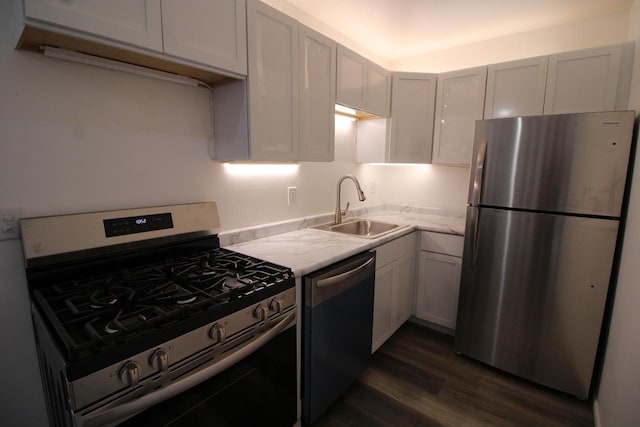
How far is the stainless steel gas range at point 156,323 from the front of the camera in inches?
30.8

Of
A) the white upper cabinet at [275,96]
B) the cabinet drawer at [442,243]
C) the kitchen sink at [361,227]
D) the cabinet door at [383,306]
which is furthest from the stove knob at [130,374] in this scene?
the cabinet drawer at [442,243]

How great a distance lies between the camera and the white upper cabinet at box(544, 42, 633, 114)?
1.88 metres

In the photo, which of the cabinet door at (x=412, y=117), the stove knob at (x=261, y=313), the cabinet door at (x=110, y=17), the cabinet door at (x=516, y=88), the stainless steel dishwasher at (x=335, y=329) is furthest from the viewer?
the cabinet door at (x=412, y=117)

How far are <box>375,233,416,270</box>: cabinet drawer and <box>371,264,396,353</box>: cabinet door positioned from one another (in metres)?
0.05

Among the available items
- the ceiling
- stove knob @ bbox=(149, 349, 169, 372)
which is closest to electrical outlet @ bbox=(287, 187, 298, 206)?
the ceiling

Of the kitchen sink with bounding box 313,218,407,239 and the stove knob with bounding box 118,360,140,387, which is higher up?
the kitchen sink with bounding box 313,218,407,239

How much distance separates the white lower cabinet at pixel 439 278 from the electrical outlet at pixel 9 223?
2.42 m

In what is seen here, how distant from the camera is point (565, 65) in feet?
6.68

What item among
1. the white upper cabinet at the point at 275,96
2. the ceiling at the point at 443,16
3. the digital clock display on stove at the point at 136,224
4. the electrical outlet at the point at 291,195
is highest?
the ceiling at the point at 443,16

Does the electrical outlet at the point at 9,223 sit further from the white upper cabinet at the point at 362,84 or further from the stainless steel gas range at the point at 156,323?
the white upper cabinet at the point at 362,84

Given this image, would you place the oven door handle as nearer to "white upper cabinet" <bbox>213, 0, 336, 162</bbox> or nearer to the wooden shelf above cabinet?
"white upper cabinet" <bbox>213, 0, 336, 162</bbox>

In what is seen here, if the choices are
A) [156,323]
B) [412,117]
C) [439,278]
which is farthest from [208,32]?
[439,278]

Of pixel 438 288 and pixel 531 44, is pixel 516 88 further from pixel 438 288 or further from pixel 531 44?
pixel 438 288

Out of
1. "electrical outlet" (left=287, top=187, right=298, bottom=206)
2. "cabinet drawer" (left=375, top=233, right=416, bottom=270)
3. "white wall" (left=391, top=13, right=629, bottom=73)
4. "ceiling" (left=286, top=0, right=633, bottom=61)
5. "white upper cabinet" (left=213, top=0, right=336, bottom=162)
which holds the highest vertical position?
"ceiling" (left=286, top=0, right=633, bottom=61)
